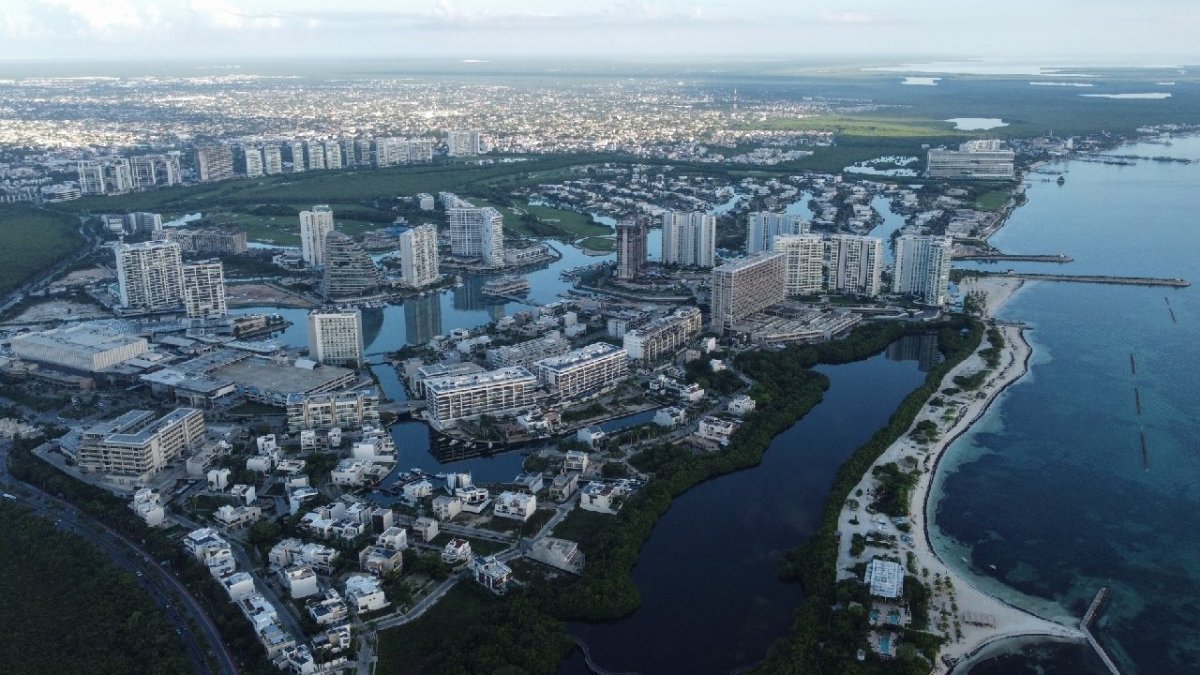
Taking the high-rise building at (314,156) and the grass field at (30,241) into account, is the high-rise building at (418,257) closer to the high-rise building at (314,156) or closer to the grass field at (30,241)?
the grass field at (30,241)

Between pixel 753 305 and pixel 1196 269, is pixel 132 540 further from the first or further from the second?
pixel 1196 269

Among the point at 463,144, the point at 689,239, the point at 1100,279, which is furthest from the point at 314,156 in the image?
the point at 1100,279

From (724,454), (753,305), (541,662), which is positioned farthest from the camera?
(753,305)

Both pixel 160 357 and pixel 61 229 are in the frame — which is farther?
pixel 61 229

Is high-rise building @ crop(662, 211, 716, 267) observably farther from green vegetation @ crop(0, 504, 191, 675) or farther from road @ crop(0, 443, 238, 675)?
green vegetation @ crop(0, 504, 191, 675)

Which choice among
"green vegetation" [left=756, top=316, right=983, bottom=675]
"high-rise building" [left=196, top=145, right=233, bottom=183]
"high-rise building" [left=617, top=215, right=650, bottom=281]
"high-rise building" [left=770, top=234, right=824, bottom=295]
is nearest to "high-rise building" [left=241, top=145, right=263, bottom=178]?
"high-rise building" [left=196, top=145, right=233, bottom=183]

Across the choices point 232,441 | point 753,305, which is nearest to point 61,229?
point 232,441

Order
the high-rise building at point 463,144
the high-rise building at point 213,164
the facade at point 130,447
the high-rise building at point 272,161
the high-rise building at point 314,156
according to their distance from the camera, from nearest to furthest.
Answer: the facade at point 130,447
the high-rise building at point 213,164
the high-rise building at point 272,161
the high-rise building at point 314,156
the high-rise building at point 463,144

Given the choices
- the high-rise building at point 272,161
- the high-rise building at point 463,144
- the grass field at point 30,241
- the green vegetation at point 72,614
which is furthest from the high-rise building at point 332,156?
the green vegetation at point 72,614
